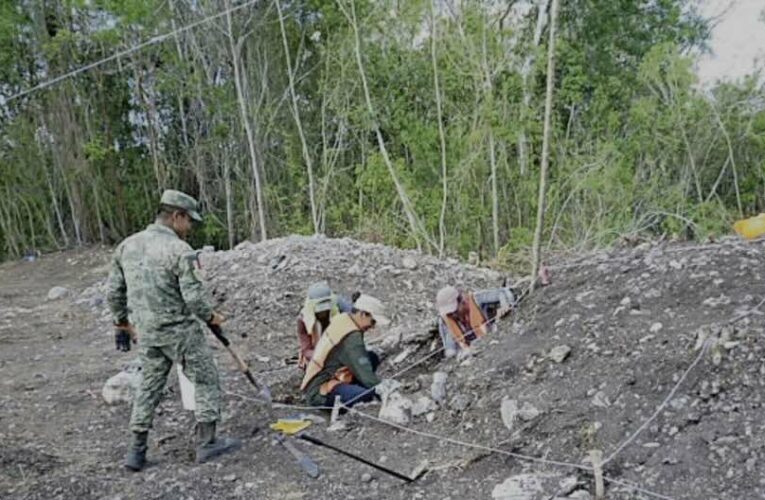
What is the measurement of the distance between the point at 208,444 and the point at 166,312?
741 millimetres

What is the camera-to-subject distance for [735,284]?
4008 mm

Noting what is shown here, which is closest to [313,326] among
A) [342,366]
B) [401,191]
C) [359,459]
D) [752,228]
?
[342,366]

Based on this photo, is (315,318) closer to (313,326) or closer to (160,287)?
(313,326)

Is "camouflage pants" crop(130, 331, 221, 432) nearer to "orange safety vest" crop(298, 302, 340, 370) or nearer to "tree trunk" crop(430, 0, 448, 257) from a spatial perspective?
"orange safety vest" crop(298, 302, 340, 370)

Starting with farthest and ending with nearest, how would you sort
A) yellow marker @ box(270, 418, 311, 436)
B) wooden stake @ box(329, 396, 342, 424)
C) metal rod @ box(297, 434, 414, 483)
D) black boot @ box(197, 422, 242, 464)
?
wooden stake @ box(329, 396, 342, 424) → yellow marker @ box(270, 418, 311, 436) → black boot @ box(197, 422, 242, 464) → metal rod @ box(297, 434, 414, 483)

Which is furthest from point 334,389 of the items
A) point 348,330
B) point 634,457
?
point 634,457

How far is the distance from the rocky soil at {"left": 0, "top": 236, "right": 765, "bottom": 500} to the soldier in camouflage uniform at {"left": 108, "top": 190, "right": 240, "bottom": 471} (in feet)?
0.93

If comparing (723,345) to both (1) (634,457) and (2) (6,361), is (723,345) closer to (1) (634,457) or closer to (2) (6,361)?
(1) (634,457)

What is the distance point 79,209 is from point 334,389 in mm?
13381

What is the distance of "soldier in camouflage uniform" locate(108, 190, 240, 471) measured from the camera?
12.3 feet

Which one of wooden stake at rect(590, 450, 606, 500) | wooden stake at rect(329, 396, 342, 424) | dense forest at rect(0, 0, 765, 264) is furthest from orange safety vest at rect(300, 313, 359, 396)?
dense forest at rect(0, 0, 765, 264)

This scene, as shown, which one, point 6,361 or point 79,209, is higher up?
point 79,209

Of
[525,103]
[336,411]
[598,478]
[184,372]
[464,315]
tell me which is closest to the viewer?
[598,478]

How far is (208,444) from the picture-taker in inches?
155
